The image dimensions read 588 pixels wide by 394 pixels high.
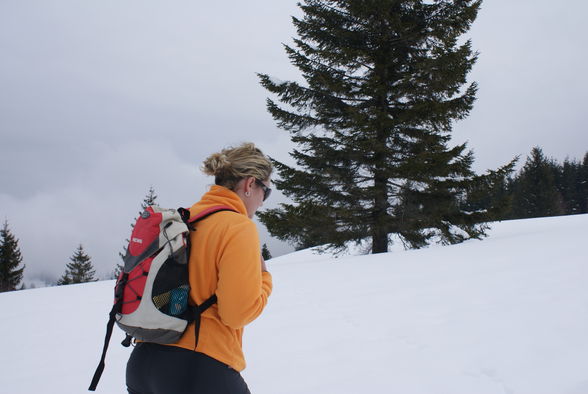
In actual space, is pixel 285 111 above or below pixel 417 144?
above

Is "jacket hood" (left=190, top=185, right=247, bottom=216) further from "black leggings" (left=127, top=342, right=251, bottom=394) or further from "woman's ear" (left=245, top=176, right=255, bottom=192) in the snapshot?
"black leggings" (left=127, top=342, right=251, bottom=394)

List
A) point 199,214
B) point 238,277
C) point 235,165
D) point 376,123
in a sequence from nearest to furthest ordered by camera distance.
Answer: point 238,277 < point 199,214 < point 235,165 < point 376,123

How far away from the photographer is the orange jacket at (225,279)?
1365mm

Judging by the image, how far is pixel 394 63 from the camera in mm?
12289

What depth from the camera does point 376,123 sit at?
11.3 meters

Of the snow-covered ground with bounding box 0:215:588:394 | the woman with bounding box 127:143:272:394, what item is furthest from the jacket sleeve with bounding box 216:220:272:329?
the snow-covered ground with bounding box 0:215:588:394

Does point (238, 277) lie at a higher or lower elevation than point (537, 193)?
lower

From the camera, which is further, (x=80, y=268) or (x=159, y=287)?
(x=80, y=268)

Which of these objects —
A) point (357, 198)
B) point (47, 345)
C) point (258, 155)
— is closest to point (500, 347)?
point (258, 155)

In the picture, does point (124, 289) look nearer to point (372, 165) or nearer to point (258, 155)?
point (258, 155)

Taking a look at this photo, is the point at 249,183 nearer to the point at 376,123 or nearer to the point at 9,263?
the point at 376,123

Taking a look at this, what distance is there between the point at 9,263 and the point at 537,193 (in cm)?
6344

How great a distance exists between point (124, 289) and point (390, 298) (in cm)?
411

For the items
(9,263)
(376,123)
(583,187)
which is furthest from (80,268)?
(583,187)
